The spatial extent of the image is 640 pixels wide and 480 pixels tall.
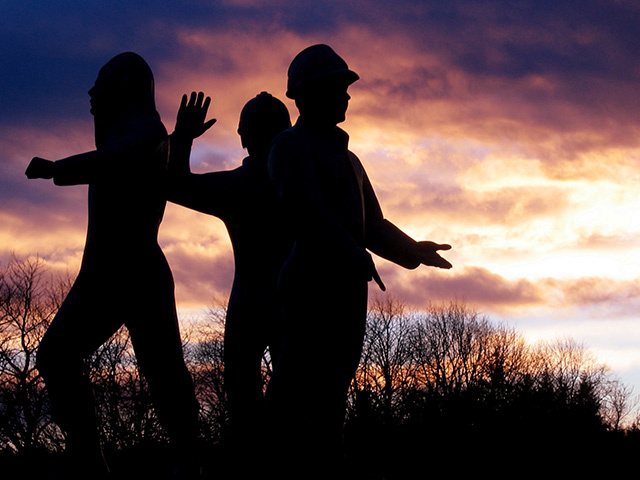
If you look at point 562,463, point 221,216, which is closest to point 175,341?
point 221,216

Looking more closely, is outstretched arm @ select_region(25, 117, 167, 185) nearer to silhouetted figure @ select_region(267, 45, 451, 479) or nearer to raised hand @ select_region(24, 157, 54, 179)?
raised hand @ select_region(24, 157, 54, 179)

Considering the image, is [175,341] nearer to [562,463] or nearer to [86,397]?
[86,397]

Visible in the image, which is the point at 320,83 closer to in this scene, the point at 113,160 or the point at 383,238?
the point at 383,238

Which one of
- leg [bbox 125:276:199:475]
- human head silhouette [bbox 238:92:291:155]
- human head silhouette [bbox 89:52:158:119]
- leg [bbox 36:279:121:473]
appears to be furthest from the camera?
human head silhouette [bbox 238:92:291:155]

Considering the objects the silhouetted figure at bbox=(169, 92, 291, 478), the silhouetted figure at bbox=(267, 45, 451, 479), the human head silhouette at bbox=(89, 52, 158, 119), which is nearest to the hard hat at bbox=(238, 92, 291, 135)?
the silhouetted figure at bbox=(169, 92, 291, 478)

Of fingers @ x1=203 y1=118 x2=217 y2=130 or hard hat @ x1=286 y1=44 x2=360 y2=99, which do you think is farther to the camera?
fingers @ x1=203 y1=118 x2=217 y2=130

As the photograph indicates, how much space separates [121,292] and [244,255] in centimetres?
133

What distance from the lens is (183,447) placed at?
5.99 meters

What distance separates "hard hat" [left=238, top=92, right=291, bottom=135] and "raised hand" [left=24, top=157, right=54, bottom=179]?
2408 millimetres

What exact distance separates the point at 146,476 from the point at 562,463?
10571 mm

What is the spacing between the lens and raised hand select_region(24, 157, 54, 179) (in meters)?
5.17

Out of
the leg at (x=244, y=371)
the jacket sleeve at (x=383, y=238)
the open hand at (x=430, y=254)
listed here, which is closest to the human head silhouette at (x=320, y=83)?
the jacket sleeve at (x=383, y=238)

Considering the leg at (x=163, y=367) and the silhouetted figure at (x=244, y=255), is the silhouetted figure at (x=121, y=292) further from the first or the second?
the silhouetted figure at (x=244, y=255)

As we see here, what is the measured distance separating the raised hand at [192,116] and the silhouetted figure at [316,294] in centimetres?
163
